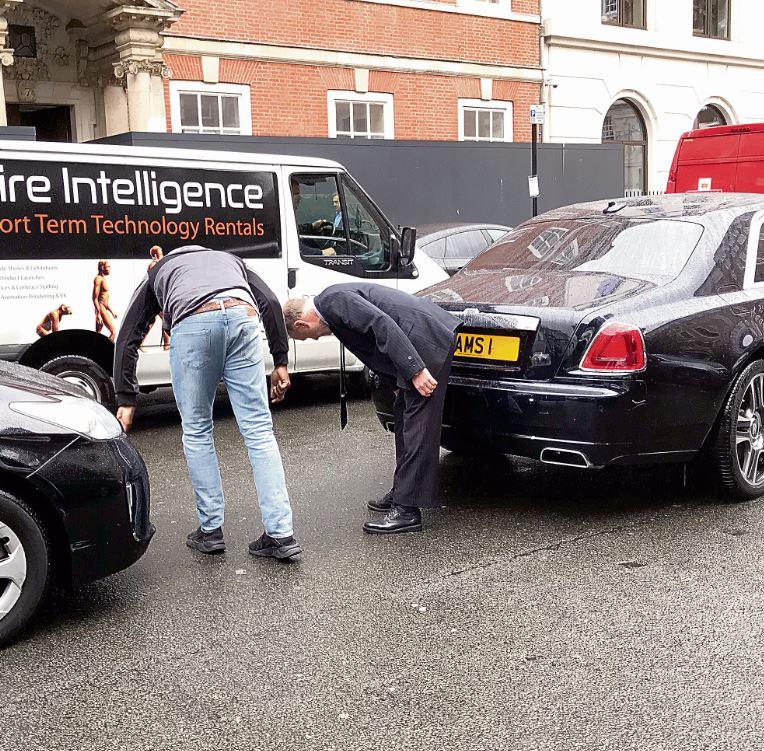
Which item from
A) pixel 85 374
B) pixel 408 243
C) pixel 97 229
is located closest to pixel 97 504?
pixel 85 374

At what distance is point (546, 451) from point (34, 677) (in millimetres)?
2666

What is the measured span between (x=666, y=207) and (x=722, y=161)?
8.26m

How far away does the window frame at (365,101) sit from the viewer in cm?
1830

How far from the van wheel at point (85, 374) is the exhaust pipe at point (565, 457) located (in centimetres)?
338

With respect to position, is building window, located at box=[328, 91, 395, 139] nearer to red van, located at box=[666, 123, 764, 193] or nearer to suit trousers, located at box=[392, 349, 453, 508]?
red van, located at box=[666, 123, 764, 193]

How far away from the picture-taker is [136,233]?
7.54m

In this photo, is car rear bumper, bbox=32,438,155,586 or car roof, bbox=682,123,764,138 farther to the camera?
car roof, bbox=682,123,764,138

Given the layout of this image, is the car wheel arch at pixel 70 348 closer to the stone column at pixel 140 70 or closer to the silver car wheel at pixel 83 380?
the silver car wheel at pixel 83 380

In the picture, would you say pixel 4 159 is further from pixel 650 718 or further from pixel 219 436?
pixel 650 718

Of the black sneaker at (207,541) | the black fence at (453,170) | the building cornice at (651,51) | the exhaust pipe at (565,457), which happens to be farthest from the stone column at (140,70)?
the exhaust pipe at (565,457)

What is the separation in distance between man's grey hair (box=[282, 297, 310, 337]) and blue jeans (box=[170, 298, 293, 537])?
20 cm

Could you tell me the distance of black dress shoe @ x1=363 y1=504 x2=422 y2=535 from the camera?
5.30 m

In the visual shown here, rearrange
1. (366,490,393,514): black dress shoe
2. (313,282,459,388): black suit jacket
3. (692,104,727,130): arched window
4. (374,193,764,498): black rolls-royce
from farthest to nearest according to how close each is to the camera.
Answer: (692,104,727,130): arched window < (366,490,393,514): black dress shoe < (374,193,764,498): black rolls-royce < (313,282,459,388): black suit jacket

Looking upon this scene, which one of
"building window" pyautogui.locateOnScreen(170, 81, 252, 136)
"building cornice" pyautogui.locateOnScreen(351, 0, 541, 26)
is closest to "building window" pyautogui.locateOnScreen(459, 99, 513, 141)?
"building cornice" pyautogui.locateOnScreen(351, 0, 541, 26)
